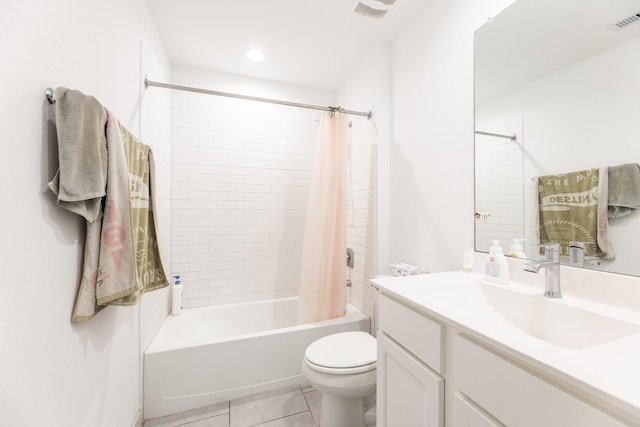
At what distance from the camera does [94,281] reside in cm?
90

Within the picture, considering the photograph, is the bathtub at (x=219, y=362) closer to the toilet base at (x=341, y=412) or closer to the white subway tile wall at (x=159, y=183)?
the white subway tile wall at (x=159, y=183)

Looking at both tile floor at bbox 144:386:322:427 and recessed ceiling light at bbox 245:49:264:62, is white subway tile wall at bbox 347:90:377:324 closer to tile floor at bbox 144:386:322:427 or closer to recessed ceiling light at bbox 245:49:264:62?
tile floor at bbox 144:386:322:427

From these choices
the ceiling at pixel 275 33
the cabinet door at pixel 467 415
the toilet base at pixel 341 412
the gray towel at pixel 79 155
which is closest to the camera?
the cabinet door at pixel 467 415

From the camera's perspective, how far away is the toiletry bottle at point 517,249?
1.08 metres

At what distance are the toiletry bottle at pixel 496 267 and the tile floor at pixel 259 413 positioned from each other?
1273 mm

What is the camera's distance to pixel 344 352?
1.41 meters

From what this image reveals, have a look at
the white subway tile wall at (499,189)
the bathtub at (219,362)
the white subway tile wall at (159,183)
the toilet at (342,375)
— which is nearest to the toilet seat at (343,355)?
the toilet at (342,375)

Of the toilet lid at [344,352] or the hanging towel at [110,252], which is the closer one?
the hanging towel at [110,252]

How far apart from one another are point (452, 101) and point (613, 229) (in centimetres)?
91

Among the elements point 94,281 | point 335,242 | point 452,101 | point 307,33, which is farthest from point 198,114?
point 452,101

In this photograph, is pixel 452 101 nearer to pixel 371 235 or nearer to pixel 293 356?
pixel 371 235

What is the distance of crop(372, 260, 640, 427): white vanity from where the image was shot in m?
0.47

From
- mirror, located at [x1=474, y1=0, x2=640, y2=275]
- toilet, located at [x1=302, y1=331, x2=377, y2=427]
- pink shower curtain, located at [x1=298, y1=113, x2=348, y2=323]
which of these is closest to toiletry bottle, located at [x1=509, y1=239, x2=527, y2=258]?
mirror, located at [x1=474, y1=0, x2=640, y2=275]

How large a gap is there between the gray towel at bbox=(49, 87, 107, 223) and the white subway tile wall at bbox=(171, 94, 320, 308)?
1453 mm
